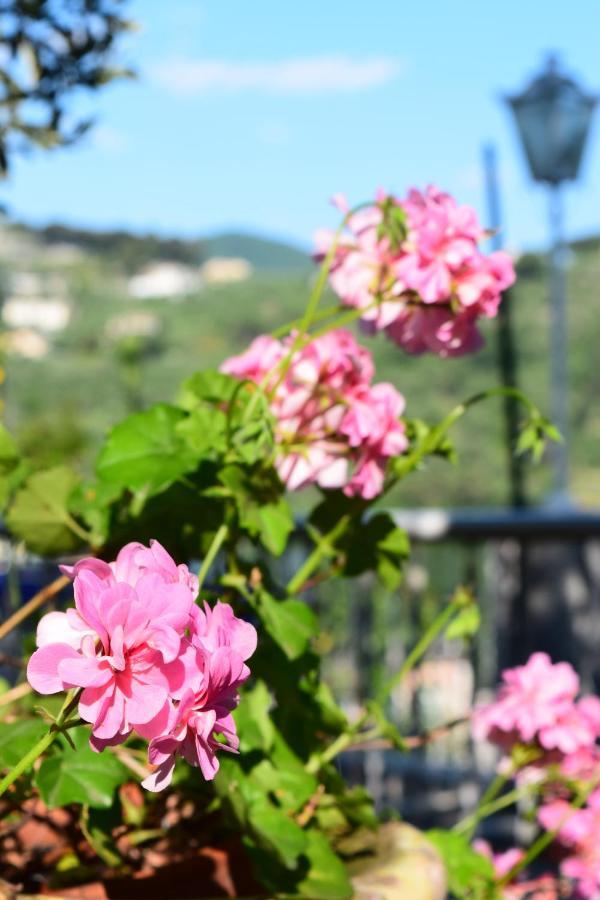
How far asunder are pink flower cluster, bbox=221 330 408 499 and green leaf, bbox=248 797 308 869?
0.30m

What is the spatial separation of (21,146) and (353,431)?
2555mm

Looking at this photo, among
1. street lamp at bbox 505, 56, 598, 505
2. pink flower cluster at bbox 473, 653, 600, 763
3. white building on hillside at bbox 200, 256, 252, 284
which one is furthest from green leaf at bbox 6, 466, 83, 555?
white building on hillside at bbox 200, 256, 252, 284

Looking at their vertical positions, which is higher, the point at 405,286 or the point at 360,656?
the point at 405,286

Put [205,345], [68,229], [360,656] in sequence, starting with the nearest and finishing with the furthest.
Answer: [360,656] < [205,345] < [68,229]

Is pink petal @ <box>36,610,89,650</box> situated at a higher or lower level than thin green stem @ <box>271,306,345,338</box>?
lower

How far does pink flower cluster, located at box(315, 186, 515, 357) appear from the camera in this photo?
3.97 ft

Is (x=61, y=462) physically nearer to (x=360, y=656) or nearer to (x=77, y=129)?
(x=360, y=656)

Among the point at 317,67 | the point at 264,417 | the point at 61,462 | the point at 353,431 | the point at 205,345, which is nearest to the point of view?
the point at 264,417

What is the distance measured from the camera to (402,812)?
132 inches

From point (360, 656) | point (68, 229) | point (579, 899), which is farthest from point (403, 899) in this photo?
point (68, 229)

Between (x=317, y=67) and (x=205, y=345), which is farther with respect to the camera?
(x=317, y=67)

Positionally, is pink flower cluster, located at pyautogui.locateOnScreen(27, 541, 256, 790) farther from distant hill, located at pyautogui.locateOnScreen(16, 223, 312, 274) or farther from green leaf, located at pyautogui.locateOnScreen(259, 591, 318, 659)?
distant hill, located at pyautogui.locateOnScreen(16, 223, 312, 274)

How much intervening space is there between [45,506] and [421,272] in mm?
460

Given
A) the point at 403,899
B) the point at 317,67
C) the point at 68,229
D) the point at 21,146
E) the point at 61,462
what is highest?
the point at 317,67
